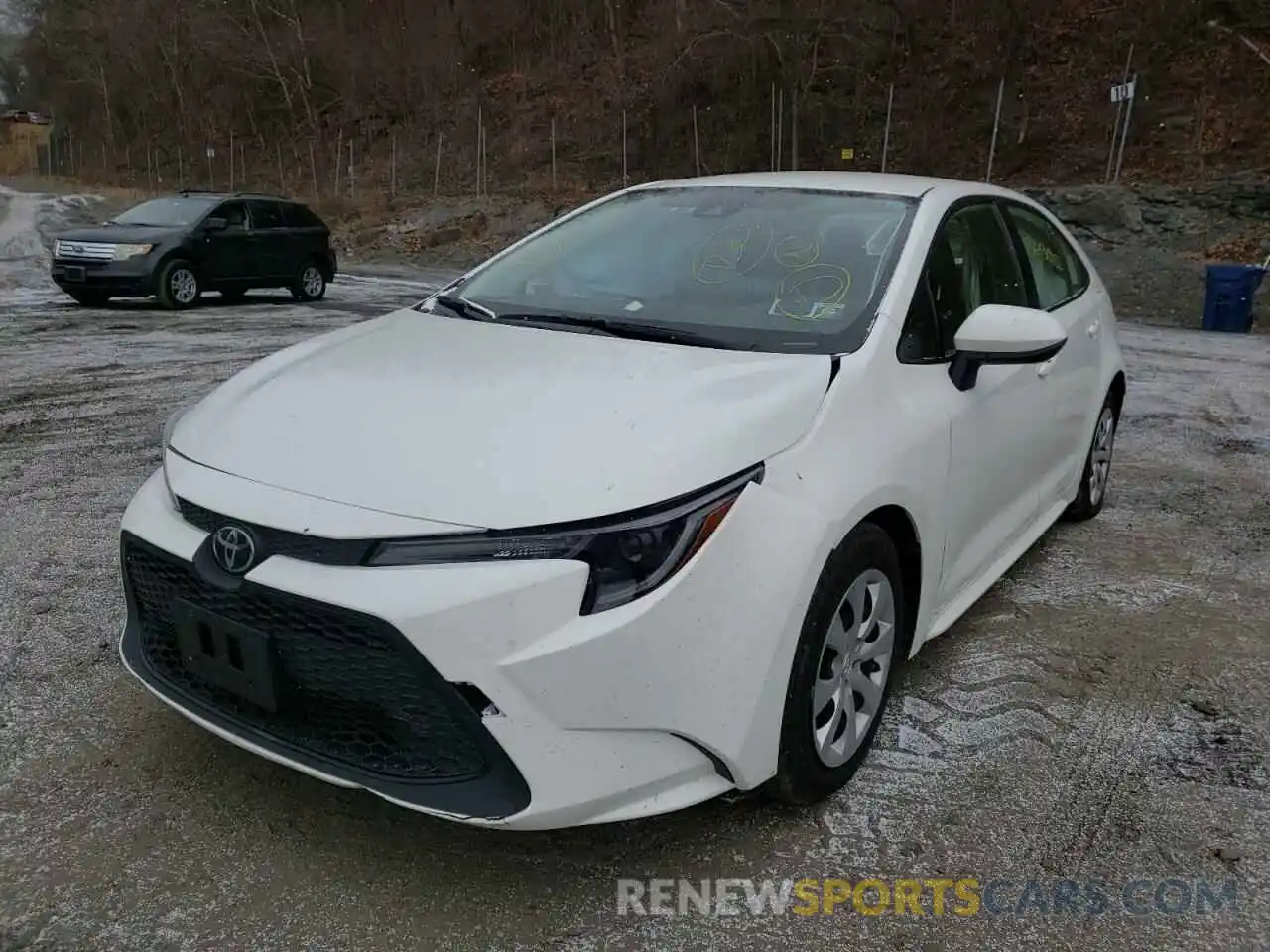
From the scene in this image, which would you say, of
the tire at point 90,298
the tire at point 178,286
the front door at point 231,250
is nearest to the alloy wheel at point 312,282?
the front door at point 231,250

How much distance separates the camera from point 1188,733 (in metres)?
3.08

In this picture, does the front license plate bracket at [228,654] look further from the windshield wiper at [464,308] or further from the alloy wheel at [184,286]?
the alloy wheel at [184,286]

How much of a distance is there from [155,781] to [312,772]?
0.72 metres

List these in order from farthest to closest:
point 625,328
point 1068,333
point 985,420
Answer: point 1068,333, point 985,420, point 625,328

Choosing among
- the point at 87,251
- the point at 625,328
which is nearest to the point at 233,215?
the point at 87,251

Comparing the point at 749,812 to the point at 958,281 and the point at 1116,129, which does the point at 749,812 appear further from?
the point at 1116,129

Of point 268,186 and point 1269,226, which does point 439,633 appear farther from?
point 268,186

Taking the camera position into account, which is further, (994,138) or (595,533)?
(994,138)

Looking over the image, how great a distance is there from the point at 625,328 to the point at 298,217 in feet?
43.0

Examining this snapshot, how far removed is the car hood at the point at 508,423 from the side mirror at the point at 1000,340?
0.55m

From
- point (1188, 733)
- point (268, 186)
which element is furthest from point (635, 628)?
point (268, 186)

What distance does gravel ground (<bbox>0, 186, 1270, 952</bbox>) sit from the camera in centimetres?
226
